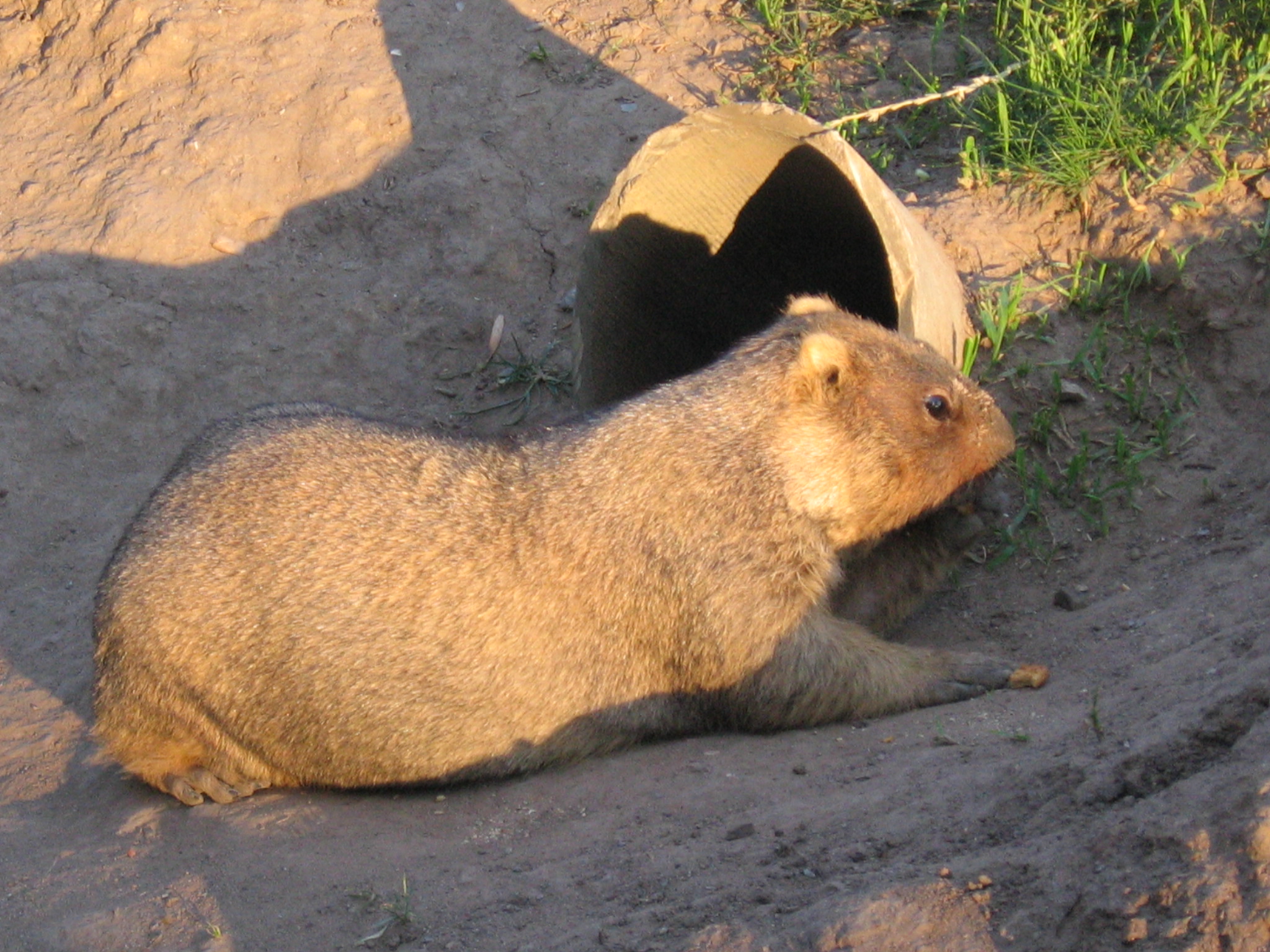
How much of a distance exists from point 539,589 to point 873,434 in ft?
5.16

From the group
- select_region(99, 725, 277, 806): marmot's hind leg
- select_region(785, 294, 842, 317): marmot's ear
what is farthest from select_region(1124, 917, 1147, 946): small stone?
select_region(99, 725, 277, 806): marmot's hind leg

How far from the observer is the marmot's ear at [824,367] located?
5695 millimetres

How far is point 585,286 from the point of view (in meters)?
7.64

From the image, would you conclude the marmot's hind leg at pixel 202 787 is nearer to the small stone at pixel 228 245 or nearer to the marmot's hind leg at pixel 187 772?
the marmot's hind leg at pixel 187 772

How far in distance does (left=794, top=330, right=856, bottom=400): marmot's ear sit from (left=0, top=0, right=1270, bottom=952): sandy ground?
4.53 ft

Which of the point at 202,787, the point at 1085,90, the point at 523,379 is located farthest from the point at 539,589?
the point at 1085,90

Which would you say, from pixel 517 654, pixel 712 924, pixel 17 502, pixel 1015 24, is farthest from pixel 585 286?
pixel 712 924

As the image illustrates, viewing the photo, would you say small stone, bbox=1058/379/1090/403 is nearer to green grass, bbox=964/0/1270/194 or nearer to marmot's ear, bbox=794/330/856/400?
green grass, bbox=964/0/1270/194

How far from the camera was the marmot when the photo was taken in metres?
5.54

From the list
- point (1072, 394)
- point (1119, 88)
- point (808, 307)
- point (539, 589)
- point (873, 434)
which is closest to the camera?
point (539, 589)

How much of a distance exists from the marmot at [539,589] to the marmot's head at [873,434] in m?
0.01

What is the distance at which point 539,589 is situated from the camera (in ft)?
18.5

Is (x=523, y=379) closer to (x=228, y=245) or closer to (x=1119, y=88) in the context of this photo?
(x=228, y=245)

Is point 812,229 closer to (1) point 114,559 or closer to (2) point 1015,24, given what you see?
(2) point 1015,24
